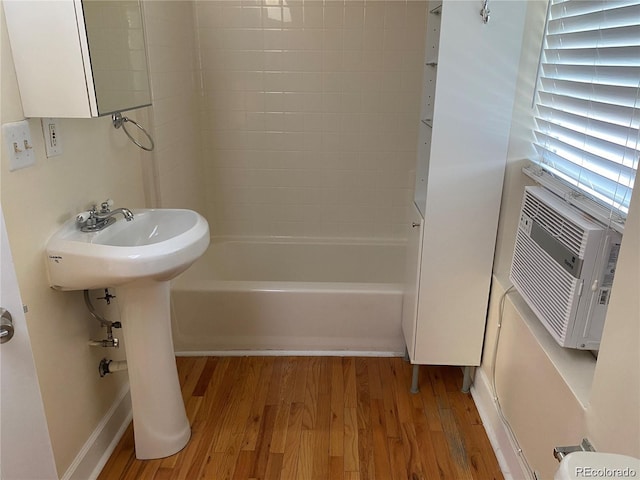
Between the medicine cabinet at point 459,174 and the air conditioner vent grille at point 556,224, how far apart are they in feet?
0.99

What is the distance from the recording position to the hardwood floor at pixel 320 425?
1.84m

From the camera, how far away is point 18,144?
136 cm

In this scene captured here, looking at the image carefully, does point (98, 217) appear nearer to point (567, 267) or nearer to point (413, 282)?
point (413, 282)

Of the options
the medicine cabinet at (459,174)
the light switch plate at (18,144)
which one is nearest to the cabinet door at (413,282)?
the medicine cabinet at (459,174)

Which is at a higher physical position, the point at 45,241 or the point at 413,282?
the point at 45,241

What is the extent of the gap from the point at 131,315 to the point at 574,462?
141 cm

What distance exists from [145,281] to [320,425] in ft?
3.22

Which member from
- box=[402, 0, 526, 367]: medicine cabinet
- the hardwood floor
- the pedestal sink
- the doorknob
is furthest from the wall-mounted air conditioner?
the doorknob

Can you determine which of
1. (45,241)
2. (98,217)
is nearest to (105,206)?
(98,217)

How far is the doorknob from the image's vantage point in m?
1.04

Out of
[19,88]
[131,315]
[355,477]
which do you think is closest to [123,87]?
[19,88]

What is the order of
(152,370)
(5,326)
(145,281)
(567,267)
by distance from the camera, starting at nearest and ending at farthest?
(5,326) → (567,267) → (145,281) → (152,370)

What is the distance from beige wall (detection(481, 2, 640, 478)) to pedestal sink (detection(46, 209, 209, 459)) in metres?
1.13

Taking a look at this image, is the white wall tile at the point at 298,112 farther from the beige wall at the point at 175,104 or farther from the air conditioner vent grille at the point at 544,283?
the air conditioner vent grille at the point at 544,283
